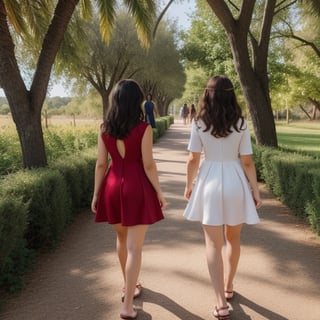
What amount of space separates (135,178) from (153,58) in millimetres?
27034

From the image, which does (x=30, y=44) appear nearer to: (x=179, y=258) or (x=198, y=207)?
(x=179, y=258)

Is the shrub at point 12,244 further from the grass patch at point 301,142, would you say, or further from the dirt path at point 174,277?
the grass patch at point 301,142

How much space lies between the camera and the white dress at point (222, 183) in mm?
3387

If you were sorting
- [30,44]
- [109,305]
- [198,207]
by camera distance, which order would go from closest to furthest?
1. [198,207]
2. [109,305]
3. [30,44]

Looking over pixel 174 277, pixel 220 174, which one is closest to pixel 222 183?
pixel 220 174

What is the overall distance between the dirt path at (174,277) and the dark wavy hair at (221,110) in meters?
1.58

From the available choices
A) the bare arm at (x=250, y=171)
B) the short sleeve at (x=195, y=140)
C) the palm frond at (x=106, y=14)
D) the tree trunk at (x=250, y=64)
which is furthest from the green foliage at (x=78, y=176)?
the tree trunk at (x=250, y=64)

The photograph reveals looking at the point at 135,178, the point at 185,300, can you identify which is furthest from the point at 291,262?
the point at 135,178

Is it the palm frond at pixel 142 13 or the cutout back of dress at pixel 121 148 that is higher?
the palm frond at pixel 142 13

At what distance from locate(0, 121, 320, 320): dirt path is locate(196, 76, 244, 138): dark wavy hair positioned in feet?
5.19

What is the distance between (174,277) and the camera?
4.45 m

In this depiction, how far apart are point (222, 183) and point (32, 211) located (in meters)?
2.63

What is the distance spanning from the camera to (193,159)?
3586mm

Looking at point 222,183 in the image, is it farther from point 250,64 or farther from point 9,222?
point 250,64
